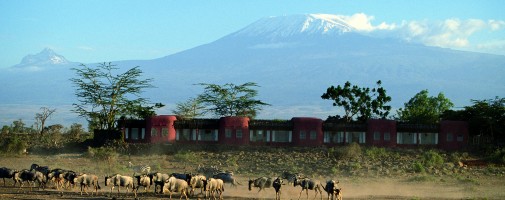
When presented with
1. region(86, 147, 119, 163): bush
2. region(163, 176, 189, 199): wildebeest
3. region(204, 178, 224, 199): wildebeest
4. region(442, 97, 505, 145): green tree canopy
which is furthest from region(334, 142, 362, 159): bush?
region(163, 176, 189, 199): wildebeest

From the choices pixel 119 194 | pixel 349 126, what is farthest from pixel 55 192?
pixel 349 126

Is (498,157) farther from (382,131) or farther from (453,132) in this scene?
(382,131)

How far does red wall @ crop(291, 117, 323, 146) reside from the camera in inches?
2164

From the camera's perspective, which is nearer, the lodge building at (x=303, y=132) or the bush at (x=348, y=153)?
the bush at (x=348, y=153)

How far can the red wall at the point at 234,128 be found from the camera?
5553 centimetres

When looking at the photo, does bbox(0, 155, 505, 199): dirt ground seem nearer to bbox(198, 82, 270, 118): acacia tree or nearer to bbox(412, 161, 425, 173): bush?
bbox(412, 161, 425, 173): bush

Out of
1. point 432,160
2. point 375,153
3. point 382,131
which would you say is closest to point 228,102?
point 382,131

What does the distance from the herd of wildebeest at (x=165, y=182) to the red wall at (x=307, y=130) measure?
19.0m

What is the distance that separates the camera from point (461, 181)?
39562 mm

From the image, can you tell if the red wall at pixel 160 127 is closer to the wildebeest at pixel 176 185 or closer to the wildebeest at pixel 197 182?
the wildebeest at pixel 197 182

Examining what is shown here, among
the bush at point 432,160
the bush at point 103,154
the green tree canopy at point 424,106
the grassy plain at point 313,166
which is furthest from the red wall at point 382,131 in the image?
the bush at point 103,154

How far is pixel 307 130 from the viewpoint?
5522cm

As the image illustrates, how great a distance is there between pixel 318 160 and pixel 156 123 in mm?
14553

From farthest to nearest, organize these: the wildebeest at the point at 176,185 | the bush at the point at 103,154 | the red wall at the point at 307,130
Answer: the red wall at the point at 307,130 < the bush at the point at 103,154 < the wildebeest at the point at 176,185
